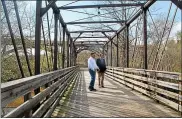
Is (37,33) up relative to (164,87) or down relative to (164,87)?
up

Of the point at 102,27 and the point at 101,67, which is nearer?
the point at 101,67

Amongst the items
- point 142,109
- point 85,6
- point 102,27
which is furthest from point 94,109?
point 102,27

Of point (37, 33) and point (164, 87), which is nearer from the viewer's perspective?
point (37, 33)

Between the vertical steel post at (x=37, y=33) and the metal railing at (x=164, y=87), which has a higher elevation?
the vertical steel post at (x=37, y=33)

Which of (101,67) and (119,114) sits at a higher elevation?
(101,67)

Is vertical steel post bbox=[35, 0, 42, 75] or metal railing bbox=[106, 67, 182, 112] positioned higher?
vertical steel post bbox=[35, 0, 42, 75]

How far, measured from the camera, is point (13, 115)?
2.72m

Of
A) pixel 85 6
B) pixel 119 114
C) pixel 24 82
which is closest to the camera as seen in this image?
pixel 24 82

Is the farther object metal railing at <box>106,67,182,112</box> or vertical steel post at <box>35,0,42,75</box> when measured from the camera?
vertical steel post at <box>35,0,42,75</box>

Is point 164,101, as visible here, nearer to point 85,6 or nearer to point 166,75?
point 166,75

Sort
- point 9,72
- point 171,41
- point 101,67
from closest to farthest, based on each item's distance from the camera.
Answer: point 101,67 < point 9,72 < point 171,41

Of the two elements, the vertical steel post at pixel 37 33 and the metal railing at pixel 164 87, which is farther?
the vertical steel post at pixel 37 33

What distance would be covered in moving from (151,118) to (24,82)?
2.76 meters

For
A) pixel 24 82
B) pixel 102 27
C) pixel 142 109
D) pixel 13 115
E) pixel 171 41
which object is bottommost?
pixel 142 109
